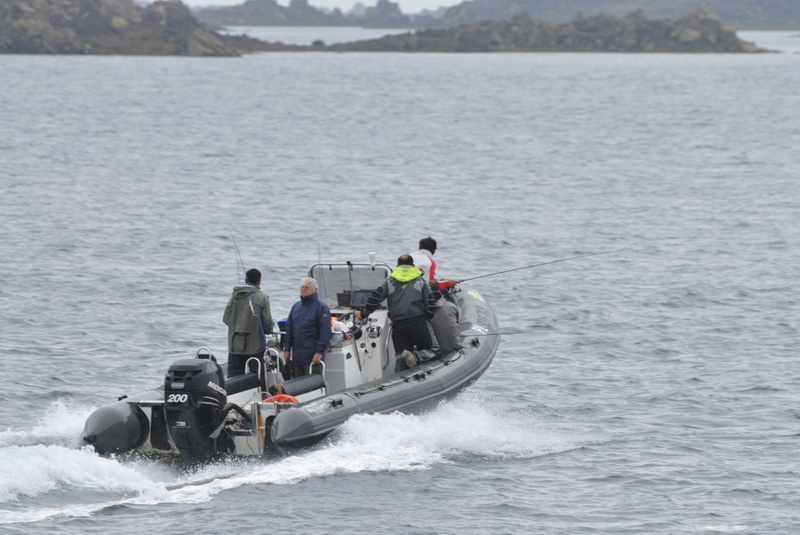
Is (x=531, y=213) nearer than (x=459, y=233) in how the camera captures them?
No

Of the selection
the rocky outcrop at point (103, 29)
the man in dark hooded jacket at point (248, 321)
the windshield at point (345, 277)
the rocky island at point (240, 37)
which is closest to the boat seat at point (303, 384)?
the man in dark hooded jacket at point (248, 321)

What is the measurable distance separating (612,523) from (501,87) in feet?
310

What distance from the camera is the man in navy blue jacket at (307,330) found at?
12.5 meters

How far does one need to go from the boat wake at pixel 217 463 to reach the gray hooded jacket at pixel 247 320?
4.48 feet

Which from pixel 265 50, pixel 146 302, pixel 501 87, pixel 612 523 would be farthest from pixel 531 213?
pixel 265 50

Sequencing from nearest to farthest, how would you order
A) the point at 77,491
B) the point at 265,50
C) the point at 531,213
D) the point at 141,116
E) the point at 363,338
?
the point at 77,491 → the point at 363,338 → the point at 531,213 → the point at 141,116 → the point at 265,50

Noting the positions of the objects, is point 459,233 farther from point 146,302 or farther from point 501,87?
point 501,87

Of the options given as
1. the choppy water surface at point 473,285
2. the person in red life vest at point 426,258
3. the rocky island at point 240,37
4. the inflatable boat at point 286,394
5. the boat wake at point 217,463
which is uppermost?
the rocky island at point 240,37

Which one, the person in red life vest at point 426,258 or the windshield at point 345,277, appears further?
the windshield at point 345,277

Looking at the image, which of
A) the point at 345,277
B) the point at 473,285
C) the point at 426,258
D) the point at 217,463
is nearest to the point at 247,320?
the point at 217,463

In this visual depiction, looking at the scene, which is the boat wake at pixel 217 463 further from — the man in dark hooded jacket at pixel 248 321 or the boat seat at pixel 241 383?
the man in dark hooded jacket at pixel 248 321

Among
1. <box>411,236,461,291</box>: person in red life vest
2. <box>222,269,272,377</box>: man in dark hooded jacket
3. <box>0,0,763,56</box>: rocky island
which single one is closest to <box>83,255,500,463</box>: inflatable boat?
<box>222,269,272,377</box>: man in dark hooded jacket

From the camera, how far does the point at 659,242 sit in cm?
2884

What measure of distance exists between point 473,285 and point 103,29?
118783 millimetres
